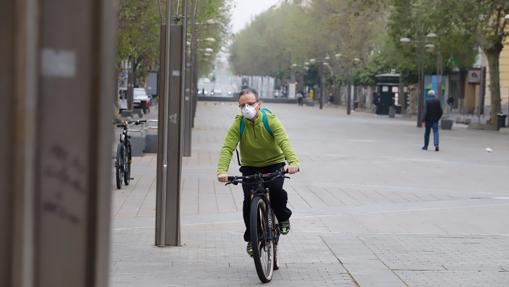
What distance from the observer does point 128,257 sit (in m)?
9.44

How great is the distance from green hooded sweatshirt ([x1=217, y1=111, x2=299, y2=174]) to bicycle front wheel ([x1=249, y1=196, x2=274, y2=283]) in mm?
418

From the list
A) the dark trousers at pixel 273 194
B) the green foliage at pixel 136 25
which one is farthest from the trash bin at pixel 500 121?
the dark trousers at pixel 273 194

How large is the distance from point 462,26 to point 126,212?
101 ft

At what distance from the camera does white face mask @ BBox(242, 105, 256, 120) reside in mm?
8242

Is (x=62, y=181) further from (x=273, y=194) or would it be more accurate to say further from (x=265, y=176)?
(x=273, y=194)

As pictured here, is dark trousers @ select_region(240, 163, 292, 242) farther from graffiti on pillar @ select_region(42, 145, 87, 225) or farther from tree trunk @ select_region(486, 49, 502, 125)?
tree trunk @ select_region(486, 49, 502, 125)

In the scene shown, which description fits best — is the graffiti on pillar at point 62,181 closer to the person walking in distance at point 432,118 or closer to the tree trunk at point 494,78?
the person walking in distance at point 432,118

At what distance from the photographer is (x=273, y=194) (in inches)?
338

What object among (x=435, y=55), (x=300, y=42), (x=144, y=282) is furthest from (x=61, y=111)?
(x=300, y=42)

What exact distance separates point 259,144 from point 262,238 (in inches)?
31.1

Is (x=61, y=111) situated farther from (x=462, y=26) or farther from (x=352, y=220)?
(x=462, y=26)

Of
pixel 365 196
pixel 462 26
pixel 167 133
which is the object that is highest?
pixel 462 26

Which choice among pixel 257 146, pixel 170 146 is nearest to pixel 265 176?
pixel 257 146

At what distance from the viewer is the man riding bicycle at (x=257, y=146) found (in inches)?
330
